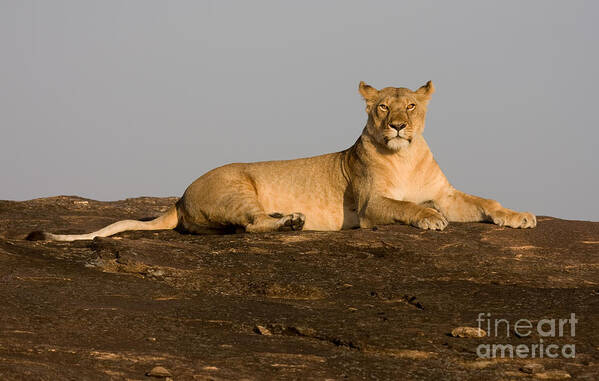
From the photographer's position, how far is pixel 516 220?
1004 cm

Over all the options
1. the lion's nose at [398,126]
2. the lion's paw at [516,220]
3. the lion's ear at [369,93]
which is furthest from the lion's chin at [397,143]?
the lion's paw at [516,220]

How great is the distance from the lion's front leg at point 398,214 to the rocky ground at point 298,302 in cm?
19

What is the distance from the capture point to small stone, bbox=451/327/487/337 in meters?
5.81

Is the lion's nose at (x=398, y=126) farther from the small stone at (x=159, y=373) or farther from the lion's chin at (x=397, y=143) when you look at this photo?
the small stone at (x=159, y=373)

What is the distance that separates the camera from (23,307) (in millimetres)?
6156

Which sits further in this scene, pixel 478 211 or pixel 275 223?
pixel 478 211

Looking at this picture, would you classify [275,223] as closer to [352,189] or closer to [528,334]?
[352,189]

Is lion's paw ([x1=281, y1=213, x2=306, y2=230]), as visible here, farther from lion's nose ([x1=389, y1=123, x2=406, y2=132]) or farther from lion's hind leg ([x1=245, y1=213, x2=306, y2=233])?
lion's nose ([x1=389, y1=123, x2=406, y2=132])

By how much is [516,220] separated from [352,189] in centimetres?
227

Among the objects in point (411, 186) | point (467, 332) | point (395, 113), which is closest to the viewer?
point (467, 332)

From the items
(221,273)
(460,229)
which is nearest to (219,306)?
(221,273)

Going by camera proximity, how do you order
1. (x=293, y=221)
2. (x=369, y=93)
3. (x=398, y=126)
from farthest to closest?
(x=369, y=93) → (x=398, y=126) → (x=293, y=221)

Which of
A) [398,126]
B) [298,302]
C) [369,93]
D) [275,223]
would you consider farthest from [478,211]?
[298,302]

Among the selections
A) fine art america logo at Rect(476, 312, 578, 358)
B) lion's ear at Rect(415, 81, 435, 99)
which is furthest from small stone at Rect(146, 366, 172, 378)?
lion's ear at Rect(415, 81, 435, 99)
